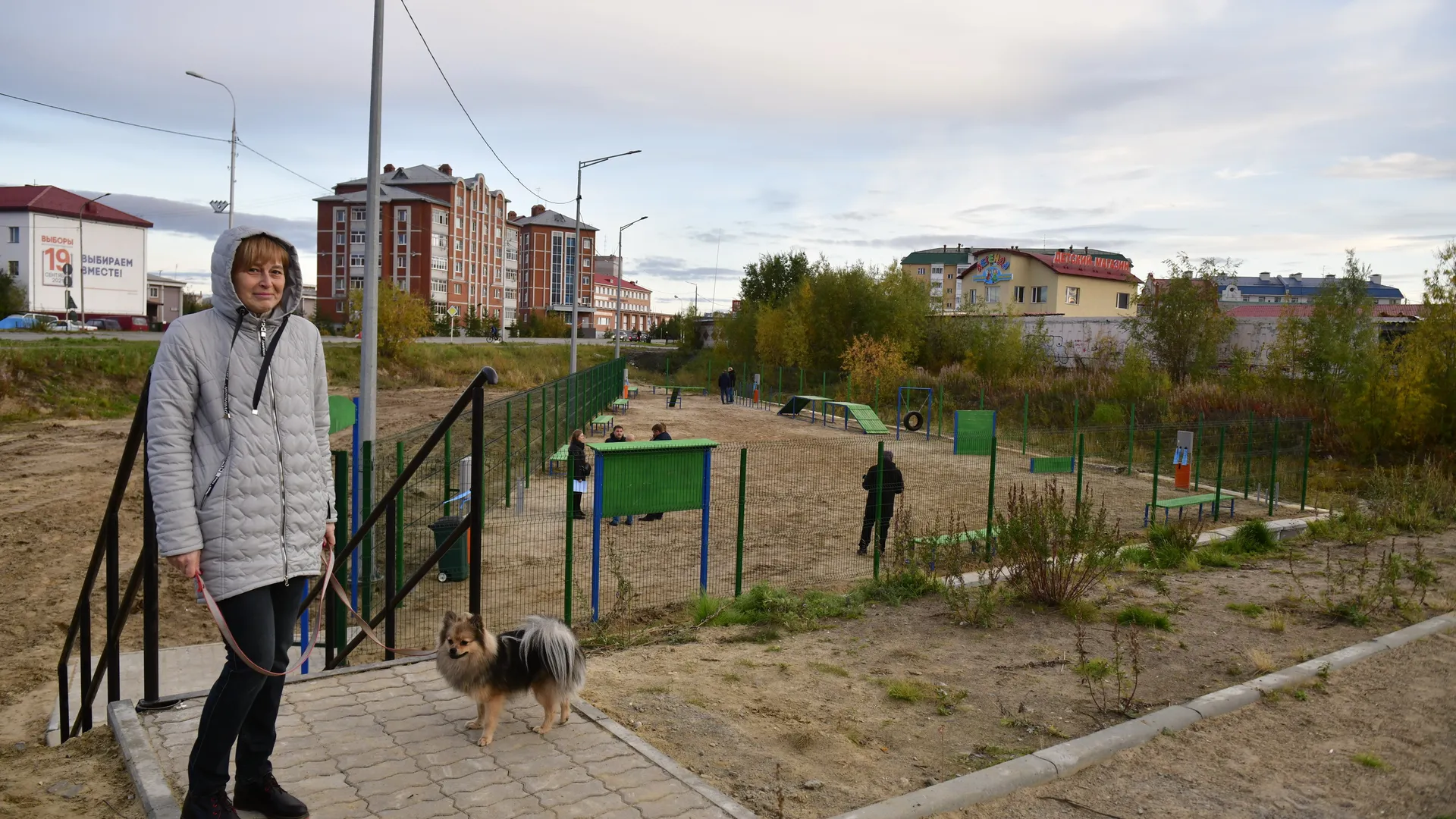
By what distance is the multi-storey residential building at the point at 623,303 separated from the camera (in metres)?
Result: 144

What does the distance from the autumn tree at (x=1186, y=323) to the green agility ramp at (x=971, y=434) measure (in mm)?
13422

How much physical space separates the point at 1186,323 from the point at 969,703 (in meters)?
31.4

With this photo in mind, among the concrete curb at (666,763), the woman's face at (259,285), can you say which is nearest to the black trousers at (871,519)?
the concrete curb at (666,763)

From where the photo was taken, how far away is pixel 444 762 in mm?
4035

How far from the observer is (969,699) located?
18.6ft

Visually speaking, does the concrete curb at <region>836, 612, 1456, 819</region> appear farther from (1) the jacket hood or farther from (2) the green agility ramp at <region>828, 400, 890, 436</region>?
(2) the green agility ramp at <region>828, 400, 890, 436</region>

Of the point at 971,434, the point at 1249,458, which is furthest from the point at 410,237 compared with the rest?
the point at 1249,458

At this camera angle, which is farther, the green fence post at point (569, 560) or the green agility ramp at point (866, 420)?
the green agility ramp at point (866, 420)

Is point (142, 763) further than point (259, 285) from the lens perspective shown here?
Yes

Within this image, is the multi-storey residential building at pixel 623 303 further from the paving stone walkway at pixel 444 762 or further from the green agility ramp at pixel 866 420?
the paving stone walkway at pixel 444 762

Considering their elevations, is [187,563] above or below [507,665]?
above

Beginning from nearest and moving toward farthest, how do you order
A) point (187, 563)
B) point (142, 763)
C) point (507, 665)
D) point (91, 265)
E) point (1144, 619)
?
point (187, 563)
point (142, 763)
point (507, 665)
point (1144, 619)
point (91, 265)

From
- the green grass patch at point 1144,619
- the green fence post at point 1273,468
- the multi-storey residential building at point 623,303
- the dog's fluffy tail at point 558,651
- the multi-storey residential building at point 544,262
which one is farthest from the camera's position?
the multi-storey residential building at point 623,303

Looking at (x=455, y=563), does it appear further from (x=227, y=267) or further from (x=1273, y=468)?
(x=1273, y=468)
